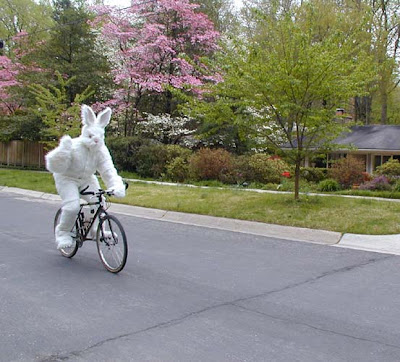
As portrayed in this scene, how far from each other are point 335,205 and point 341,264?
4.36 meters

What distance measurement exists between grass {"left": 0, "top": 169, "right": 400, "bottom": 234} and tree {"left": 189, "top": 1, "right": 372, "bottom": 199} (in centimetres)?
131

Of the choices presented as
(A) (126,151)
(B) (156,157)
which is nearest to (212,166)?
(B) (156,157)

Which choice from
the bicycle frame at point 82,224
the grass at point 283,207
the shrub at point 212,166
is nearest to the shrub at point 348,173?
the shrub at point 212,166

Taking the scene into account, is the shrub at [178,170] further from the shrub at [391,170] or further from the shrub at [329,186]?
the shrub at [391,170]

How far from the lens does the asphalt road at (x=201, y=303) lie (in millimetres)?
3965

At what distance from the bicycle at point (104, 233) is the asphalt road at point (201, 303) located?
21 centimetres

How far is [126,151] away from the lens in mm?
21078

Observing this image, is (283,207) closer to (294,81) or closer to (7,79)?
(294,81)

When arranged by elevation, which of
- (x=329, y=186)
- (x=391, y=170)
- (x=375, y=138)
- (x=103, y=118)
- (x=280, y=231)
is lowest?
(x=280, y=231)

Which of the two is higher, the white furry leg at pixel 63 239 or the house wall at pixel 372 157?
the house wall at pixel 372 157

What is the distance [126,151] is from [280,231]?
12835mm

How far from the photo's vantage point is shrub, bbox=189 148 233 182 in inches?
695

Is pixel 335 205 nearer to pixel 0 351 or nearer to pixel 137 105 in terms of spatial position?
pixel 0 351

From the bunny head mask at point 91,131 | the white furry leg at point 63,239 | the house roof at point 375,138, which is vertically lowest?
the white furry leg at point 63,239
